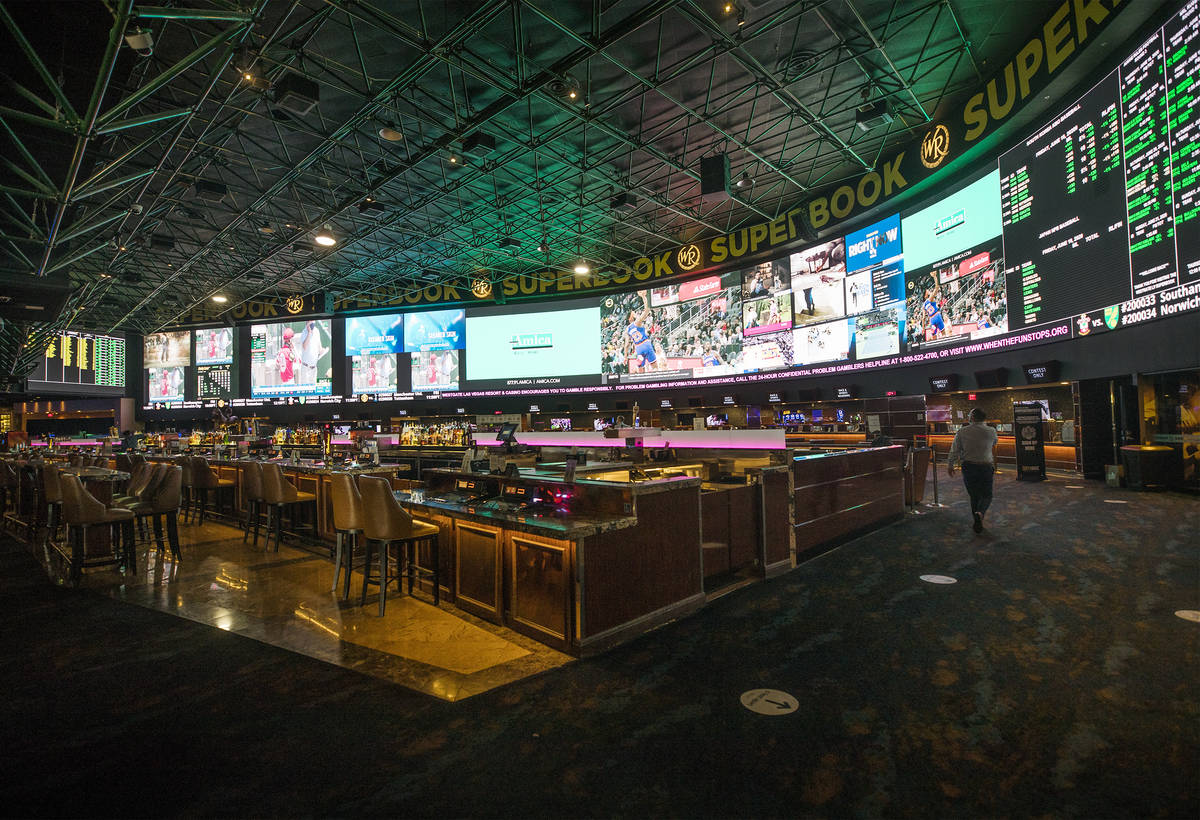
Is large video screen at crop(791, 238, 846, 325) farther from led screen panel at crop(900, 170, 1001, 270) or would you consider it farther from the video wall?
led screen panel at crop(900, 170, 1001, 270)

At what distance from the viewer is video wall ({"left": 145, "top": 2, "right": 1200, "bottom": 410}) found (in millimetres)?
6242

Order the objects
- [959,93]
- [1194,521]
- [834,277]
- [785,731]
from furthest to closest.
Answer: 1. [834,277]
2. [959,93]
3. [1194,521]
4. [785,731]

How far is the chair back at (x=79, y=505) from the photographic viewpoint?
4.40 meters

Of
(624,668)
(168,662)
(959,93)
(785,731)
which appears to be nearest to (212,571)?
(168,662)

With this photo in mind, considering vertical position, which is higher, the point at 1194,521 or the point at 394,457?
the point at 394,457

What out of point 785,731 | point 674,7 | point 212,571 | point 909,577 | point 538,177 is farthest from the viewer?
point 538,177

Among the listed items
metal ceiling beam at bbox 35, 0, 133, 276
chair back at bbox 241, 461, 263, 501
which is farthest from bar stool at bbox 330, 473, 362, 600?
metal ceiling beam at bbox 35, 0, 133, 276

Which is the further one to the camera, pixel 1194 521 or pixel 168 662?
pixel 1194 521

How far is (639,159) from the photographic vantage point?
36.8 feet

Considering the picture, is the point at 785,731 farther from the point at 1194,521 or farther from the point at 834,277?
the point at 834,277

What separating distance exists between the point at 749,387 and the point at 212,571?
12.1 meters

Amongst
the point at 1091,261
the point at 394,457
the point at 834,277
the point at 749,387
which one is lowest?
the point at 394,457

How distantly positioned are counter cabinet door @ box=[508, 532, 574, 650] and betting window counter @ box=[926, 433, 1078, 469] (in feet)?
26.7

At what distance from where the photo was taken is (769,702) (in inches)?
90.2
